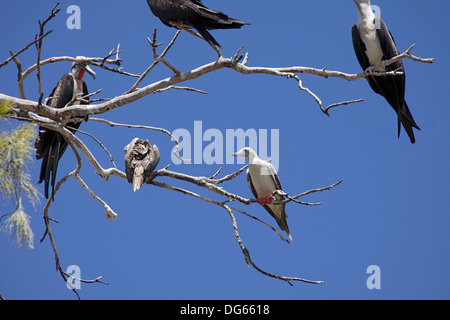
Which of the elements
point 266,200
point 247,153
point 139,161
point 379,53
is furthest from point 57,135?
point 379,53

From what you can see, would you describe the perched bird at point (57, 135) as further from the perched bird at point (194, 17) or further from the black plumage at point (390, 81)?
the black plumage at point (390, 81)

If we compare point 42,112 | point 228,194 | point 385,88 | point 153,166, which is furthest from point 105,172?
point 385,88

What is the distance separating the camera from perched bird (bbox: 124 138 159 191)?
3883mm

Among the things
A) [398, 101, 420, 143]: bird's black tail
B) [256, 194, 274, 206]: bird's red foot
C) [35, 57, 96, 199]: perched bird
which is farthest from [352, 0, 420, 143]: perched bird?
[35, 57, 96, 199]: perched bird

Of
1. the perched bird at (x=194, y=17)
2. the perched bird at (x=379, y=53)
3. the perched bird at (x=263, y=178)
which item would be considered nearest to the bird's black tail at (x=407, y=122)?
the perched bird at (x=379, y=53)

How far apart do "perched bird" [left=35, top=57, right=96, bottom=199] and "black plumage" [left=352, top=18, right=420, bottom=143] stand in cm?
215

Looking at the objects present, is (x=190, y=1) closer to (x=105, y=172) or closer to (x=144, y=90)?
(x=144, y=90)

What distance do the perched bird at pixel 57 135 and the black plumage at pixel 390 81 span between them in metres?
2.15

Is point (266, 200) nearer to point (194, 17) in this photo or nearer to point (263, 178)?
point (263, 178)

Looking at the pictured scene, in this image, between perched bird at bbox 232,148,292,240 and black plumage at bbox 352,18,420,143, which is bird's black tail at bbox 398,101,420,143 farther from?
perched bird at bbox 232,148,292,240

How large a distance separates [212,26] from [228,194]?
113cm

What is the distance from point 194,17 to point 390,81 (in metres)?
1.61

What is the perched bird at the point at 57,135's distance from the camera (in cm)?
458

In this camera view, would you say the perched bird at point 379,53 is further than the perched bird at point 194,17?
Yes
